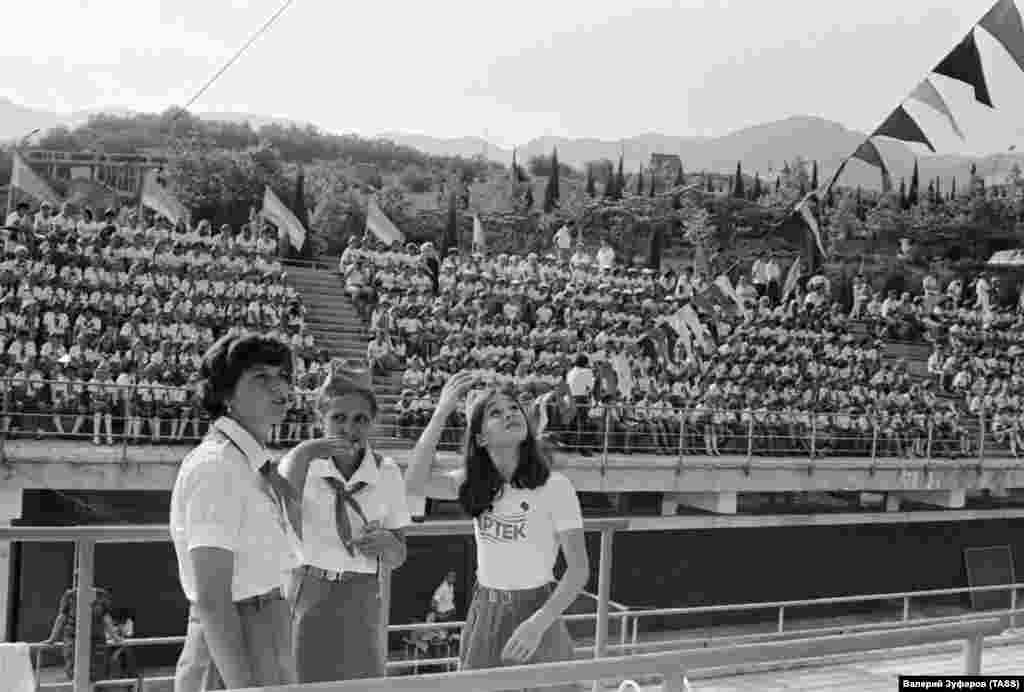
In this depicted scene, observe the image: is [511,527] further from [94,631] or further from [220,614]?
[94,631]

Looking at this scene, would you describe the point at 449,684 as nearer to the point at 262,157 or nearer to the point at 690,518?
the point at 690,518

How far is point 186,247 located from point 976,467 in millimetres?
11834

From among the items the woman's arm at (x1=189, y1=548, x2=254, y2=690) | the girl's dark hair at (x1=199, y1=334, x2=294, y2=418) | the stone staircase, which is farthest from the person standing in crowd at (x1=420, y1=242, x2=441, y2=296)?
the woman's arm at (x1=189, y1=548, x2=254, y2=690)

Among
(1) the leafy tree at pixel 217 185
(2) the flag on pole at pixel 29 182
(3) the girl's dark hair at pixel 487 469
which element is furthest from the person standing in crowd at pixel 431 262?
(1) the leafy tree at pixel 217 185

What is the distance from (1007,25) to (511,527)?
6953 mm

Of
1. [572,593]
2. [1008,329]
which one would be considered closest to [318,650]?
[572,593]

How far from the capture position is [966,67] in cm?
919

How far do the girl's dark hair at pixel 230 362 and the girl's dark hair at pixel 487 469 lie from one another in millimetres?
882

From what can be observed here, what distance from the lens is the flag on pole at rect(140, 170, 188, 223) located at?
17953 millimetres

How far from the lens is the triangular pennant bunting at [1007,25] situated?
28.3 feet

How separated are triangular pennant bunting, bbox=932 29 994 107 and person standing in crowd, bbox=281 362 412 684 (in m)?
7.16

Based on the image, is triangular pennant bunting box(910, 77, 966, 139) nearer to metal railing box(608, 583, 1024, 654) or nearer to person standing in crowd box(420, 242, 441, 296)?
metal railing box(608, 583, 1024, 654)

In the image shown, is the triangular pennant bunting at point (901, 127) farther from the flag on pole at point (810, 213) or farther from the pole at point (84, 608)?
the pole at point (84, 608)

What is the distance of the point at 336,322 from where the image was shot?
17.3 meters
